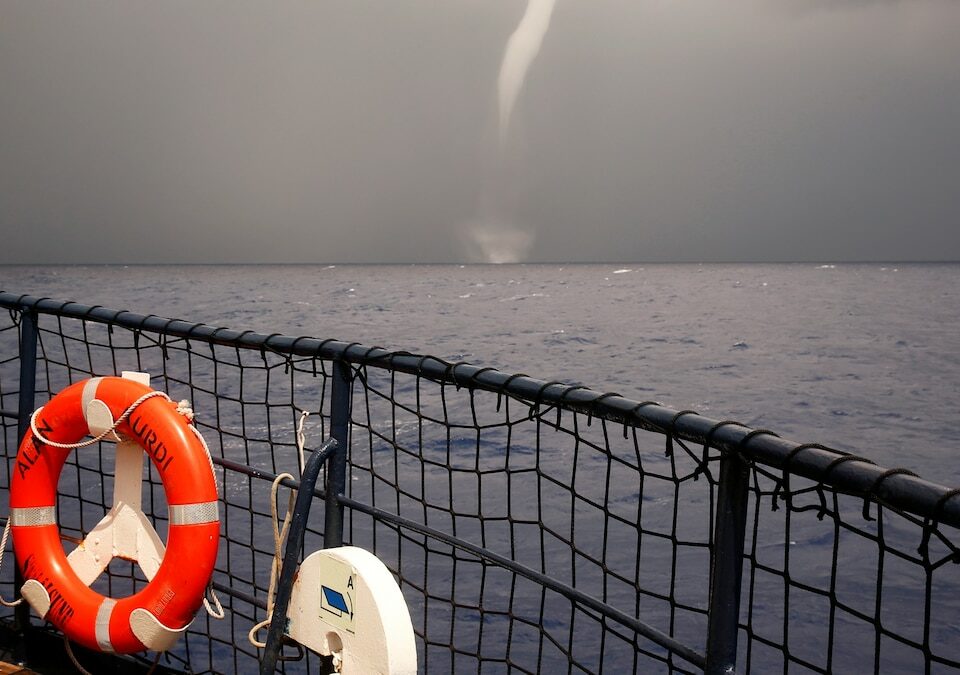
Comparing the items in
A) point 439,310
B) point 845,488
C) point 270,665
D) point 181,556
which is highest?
point 845,488

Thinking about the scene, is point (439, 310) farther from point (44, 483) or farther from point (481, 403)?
point (44, 483)

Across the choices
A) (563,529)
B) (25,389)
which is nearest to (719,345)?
(563,529)

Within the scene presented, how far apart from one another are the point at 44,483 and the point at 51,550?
7.1 inches

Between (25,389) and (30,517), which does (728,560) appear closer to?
(30,517)

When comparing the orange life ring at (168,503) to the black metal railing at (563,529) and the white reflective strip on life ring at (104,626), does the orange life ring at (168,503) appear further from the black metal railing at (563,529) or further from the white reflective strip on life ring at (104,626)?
the black metal railing at (563,529)

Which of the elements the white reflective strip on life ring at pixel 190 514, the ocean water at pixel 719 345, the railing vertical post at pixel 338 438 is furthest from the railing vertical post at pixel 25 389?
the ocean water at pixel 719 345

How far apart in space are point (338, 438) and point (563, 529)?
9062 mm

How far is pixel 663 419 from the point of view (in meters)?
1.47

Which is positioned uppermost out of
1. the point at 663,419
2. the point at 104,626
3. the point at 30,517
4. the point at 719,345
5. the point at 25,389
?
the point at 663,419

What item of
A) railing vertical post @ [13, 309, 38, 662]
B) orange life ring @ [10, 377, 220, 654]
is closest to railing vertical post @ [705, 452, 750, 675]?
orange life ring @ [10, 377, 220, 654]

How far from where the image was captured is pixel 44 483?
2.53m

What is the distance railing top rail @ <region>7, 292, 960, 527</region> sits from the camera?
1.12 m

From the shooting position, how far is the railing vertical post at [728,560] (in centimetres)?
135

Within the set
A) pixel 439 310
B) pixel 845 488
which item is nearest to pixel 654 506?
pixel 845 488
